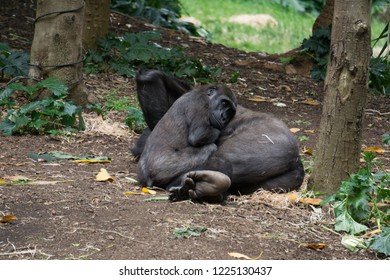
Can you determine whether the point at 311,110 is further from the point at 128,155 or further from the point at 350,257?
the point at 350,257

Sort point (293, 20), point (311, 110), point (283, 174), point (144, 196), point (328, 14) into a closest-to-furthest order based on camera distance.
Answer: point (144, 196) < point (283, 174) < point (311, 110) < point (328, 14) < point (293, 20)

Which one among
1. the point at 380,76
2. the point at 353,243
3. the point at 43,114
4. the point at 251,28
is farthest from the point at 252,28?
the point at 353,243

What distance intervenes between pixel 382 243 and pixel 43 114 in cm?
Result: 362

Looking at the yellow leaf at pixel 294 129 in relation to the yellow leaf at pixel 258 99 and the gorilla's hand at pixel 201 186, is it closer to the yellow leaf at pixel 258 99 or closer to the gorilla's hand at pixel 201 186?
the yellow leaf at pixel 258 99

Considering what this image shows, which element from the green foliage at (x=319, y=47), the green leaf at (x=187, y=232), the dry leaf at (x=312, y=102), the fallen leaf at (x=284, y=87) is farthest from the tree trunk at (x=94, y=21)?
the green leaf at (x=187, y=232)

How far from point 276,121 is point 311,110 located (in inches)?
118

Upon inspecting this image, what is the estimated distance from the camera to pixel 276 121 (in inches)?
228

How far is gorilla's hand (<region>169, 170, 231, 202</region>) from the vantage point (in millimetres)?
4934

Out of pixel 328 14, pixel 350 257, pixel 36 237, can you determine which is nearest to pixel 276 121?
pixel 350 257

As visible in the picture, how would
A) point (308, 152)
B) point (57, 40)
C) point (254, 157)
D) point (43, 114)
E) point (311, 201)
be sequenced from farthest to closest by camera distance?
1. point (57, 40)
2. point (43, 114)
3. point (308, 152)
4. point (254, 157)
5. point (311, 201)

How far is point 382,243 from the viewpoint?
4.42 meters

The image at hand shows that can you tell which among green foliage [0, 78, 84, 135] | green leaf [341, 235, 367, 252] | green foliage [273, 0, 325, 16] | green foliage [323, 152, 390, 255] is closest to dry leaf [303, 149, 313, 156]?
green foliage [323, 152, 390, 255]

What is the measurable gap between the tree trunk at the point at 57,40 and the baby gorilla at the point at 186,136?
6.33 ft

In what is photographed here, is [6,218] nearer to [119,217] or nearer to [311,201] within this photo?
[119,217]
